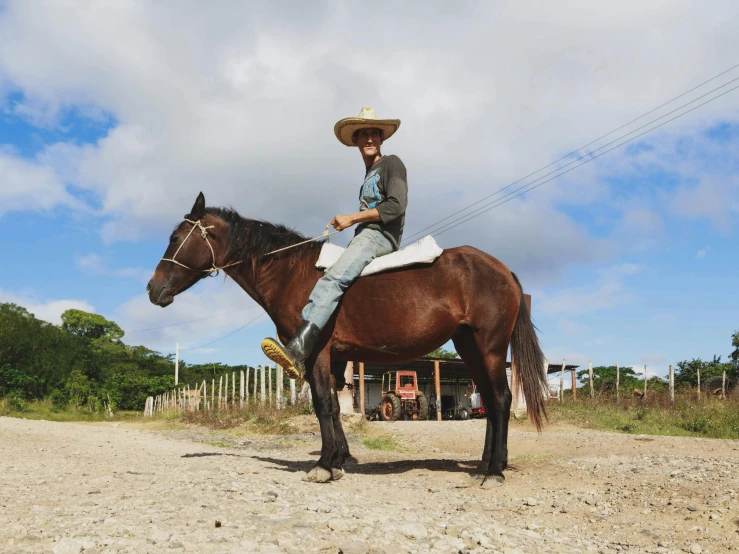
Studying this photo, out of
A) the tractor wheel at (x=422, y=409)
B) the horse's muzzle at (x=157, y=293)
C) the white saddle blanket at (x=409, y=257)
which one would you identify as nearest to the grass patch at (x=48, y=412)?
the tractor wheel at (x=422, y=409)

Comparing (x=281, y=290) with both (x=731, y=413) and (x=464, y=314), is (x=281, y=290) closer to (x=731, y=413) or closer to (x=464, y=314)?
(x=464, y=314)

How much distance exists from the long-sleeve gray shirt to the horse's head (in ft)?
4.85

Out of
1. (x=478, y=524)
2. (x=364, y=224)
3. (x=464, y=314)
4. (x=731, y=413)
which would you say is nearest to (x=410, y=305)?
(x=464, y=314)

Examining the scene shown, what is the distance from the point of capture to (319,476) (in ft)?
16.9

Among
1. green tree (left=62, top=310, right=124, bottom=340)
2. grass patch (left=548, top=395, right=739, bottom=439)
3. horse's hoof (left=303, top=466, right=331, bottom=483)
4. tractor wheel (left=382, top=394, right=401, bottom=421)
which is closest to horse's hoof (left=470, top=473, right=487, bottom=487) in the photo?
horse's hoof (left=303, top=466, right=331, bottom=483)

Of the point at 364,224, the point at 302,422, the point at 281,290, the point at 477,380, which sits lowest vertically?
the point at 302,422

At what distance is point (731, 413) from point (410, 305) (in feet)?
37.7

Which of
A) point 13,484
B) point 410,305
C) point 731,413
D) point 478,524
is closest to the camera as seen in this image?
point 478,524

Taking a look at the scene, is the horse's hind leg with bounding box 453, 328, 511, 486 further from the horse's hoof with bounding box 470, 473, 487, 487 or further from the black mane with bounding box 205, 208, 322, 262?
the black mane with bounding box 205, 208, 322, 262

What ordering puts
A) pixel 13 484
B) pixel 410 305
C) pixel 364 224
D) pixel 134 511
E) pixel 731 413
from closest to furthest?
pixel 134 511
pixel 13 484
pixel 410 305
pixel 364 224
pixel 731 413

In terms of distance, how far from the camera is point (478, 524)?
12.0 feet

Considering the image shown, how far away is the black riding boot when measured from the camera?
496 centimetres

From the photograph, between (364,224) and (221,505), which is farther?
(364,224)

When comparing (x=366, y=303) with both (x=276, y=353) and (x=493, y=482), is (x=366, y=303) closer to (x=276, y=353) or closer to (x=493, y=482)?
(x=276, y=353)
